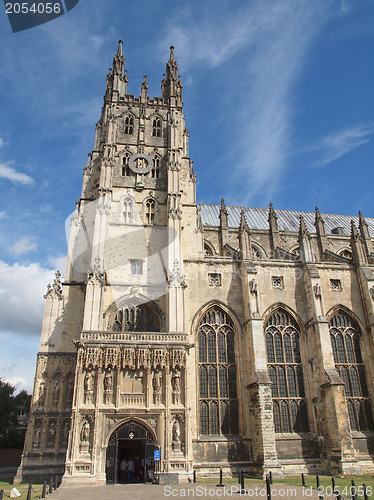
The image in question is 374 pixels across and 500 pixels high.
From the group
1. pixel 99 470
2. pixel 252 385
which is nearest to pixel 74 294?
pixel 99 470

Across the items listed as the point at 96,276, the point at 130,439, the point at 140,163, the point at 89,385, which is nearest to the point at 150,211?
the point at 140,163

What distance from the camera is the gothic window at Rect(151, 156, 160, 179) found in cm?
3152

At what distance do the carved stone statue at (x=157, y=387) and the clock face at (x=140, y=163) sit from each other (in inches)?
648

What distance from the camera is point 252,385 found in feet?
73.9

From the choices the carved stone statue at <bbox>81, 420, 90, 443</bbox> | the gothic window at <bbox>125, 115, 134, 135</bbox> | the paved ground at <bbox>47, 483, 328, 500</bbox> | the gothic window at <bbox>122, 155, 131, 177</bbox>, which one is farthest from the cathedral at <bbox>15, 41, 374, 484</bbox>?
the paved ground at <bbox>47, 483, 328, 500</bbox>

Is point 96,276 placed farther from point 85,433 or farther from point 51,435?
point 51,435

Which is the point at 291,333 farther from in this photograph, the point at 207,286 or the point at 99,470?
the point at 99,470

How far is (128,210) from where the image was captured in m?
29.2

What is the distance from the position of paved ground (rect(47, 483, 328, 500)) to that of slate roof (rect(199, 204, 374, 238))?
26880mm

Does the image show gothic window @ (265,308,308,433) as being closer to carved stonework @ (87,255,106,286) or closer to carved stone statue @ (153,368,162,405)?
carved stone statue @ (153,368,162,405)

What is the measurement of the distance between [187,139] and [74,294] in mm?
17589

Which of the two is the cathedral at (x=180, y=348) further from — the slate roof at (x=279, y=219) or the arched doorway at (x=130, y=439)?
the slate roof at (x=279, y=219)

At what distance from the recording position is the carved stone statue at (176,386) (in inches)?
800

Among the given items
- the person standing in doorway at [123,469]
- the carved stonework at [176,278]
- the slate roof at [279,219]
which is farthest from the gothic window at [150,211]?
the person standing in doorway at [123,469]
